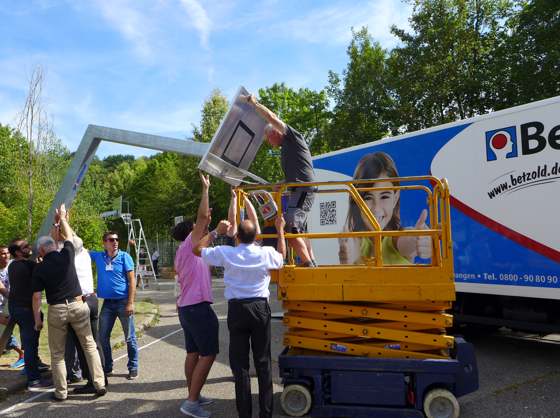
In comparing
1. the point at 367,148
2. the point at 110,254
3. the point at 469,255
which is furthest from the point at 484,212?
the point at 110,254

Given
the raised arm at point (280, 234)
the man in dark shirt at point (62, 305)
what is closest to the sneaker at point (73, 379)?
the man in dark shirt at point (62, 305)

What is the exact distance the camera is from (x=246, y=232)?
4145 mm

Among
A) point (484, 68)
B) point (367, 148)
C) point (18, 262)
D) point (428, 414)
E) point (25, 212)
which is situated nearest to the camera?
point (428, 414)

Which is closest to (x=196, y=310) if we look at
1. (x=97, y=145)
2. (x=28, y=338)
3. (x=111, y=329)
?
(x=111, y=329)

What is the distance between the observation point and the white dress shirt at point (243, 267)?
13.3ft

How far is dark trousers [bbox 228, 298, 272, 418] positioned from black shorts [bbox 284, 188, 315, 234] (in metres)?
0.89

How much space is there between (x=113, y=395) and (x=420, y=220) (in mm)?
4394

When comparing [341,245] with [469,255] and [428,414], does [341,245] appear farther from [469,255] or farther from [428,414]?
[428,414]

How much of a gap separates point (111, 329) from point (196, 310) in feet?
6.52

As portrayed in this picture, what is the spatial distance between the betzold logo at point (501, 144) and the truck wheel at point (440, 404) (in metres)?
3.25

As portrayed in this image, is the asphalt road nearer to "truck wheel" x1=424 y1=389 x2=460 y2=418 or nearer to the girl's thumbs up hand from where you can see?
"truck wheel" x1=424 y1=389 x2=460 y2=418

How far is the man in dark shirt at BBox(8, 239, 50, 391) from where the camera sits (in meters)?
5.70

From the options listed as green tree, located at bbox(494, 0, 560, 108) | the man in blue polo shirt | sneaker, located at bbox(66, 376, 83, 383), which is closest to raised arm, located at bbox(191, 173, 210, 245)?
the man in blue polo shirt

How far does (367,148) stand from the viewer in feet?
26.7
